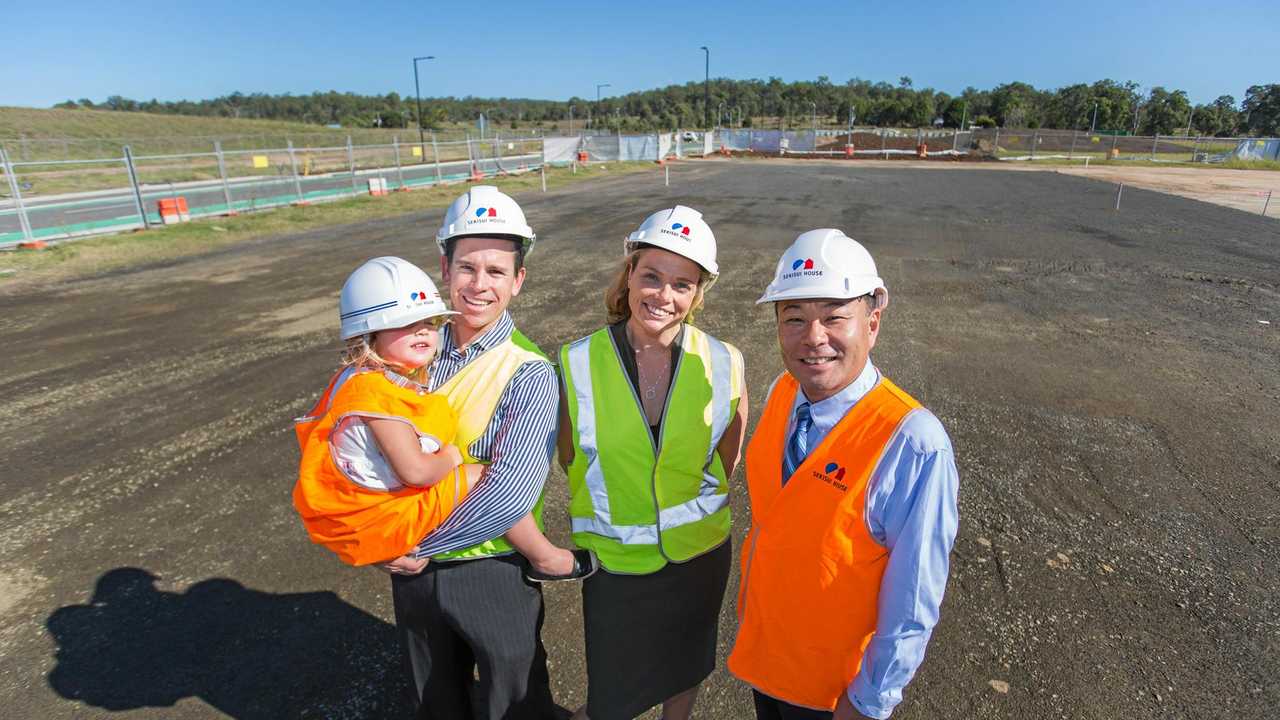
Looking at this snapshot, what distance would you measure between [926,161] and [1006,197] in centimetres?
2687

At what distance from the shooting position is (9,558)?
158 inches

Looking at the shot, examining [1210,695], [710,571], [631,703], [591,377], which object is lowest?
[1210,695]

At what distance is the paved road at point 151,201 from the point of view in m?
15.8

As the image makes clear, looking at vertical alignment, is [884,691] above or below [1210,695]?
above

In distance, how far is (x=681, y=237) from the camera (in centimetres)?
217

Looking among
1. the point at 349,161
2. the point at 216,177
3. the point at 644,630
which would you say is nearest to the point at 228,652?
the point at 644,630

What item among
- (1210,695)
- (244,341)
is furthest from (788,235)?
(1210,695)

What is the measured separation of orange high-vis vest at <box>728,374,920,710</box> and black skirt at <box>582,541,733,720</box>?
0.31 m

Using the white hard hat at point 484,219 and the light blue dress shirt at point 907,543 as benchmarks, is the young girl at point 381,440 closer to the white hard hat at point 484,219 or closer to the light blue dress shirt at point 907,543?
the white hard hat at point 484,219

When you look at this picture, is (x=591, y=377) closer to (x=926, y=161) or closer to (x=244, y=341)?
(x=244, y=341)

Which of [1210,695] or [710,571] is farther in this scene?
[1210,695]

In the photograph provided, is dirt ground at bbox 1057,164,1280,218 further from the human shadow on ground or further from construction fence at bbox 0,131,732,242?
construction fence at bbox 0,131,732,242

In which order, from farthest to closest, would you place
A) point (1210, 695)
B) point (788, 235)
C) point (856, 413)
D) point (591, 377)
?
point (788, 235) → point (1210, 695) → point (591, 377) → point (856, 413)

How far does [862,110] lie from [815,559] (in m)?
127
